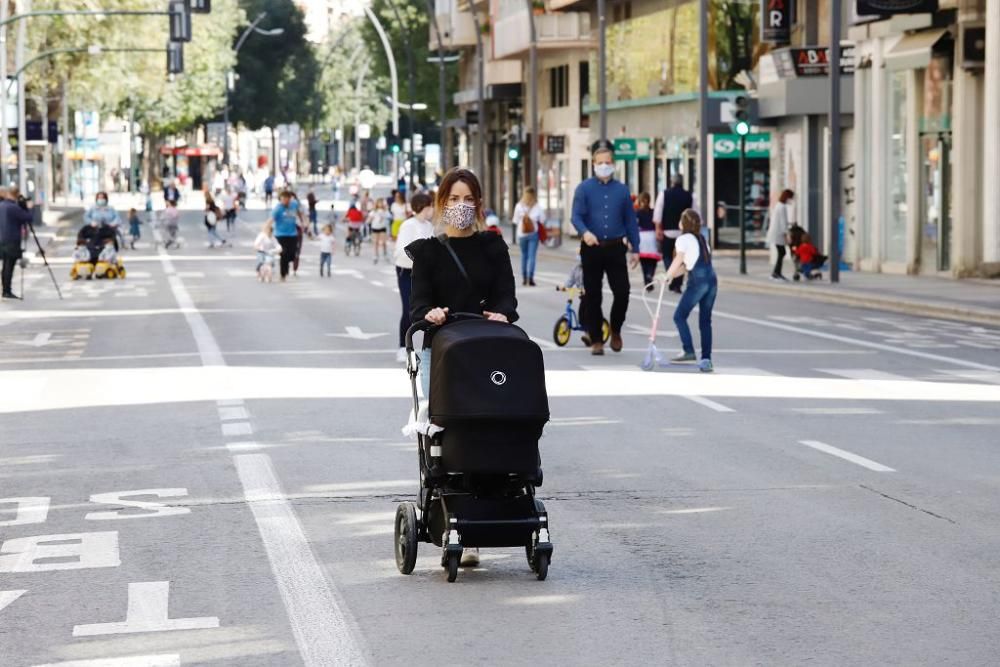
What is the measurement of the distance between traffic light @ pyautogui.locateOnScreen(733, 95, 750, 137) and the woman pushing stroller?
103ft

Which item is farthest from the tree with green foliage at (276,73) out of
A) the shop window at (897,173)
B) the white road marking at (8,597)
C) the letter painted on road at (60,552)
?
the white road marking at (8,597)

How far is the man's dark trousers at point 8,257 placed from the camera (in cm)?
3491

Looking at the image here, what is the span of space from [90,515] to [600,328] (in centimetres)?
1131

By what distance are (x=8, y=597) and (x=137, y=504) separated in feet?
8.63

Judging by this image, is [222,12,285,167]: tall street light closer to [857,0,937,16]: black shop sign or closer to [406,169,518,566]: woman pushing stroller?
[857,0,937,16]: black shop sign

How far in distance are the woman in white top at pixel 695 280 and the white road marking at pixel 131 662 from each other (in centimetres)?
1282

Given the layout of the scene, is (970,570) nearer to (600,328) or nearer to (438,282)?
(438,282)

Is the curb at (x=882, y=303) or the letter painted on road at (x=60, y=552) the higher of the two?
the letter painted on road at (x=60, y=552)

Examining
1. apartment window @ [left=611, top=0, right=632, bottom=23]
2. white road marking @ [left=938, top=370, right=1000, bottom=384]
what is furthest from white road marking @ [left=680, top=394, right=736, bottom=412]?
apartment window @ [left=611, top=0, right=632, bottom=23]

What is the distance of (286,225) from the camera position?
39656mm

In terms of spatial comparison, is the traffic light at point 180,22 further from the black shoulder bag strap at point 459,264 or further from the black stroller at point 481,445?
the black stroller at point 481,445

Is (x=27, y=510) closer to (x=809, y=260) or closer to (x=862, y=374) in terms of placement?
(x=862, y=374)

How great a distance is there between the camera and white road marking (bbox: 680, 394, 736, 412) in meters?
16.4

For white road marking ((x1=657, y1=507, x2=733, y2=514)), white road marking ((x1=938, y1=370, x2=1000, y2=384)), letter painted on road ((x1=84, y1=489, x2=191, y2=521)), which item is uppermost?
white road marking ((x1=657, y1=507, x2=733, y2=514))
